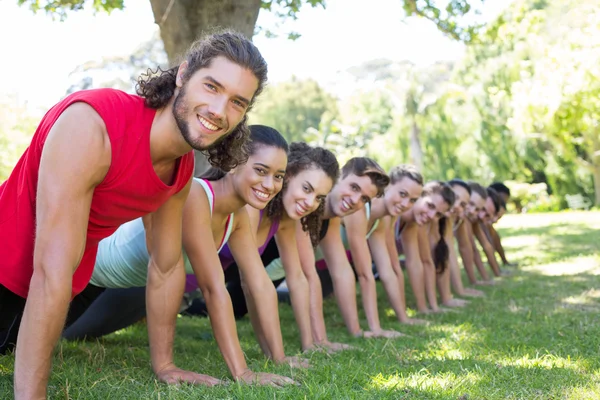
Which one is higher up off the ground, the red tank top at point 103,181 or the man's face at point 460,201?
the red tank top at point 103,181

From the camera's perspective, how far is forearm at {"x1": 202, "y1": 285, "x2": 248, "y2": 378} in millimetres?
3578

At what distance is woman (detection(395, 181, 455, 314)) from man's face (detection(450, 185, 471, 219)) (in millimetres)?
664

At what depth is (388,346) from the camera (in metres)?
4.66

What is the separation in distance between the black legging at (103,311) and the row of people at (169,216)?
0.04 ft

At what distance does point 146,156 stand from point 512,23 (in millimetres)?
12759

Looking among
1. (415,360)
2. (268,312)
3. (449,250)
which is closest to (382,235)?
(449,250)

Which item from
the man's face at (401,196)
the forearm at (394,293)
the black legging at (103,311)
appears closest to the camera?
the black legging at (103,311)

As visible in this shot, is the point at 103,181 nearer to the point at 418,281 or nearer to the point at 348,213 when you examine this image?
the point at 348,213

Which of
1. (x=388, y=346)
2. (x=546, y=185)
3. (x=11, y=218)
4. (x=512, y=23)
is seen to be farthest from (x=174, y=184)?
(x=546, y=185)

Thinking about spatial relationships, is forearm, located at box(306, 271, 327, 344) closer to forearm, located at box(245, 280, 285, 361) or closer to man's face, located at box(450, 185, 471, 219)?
forearm, located at box(245, 280, 285, 361)

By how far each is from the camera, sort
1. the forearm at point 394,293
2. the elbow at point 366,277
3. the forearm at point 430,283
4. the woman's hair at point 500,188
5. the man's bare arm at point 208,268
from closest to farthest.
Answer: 1. the man's bare arm at point 208,268
2. the elbow at point 366,277
3. the forearm at point 394,293
4. the forearm at point 430,283
5. the woman's hair at point 500,188

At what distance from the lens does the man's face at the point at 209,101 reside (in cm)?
292

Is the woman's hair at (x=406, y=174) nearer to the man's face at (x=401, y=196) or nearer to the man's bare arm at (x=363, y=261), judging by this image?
the man's face at (x=401, y=196)

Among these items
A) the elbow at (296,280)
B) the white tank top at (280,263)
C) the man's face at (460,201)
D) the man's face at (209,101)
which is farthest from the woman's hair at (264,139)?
the man's face at (460,201)
